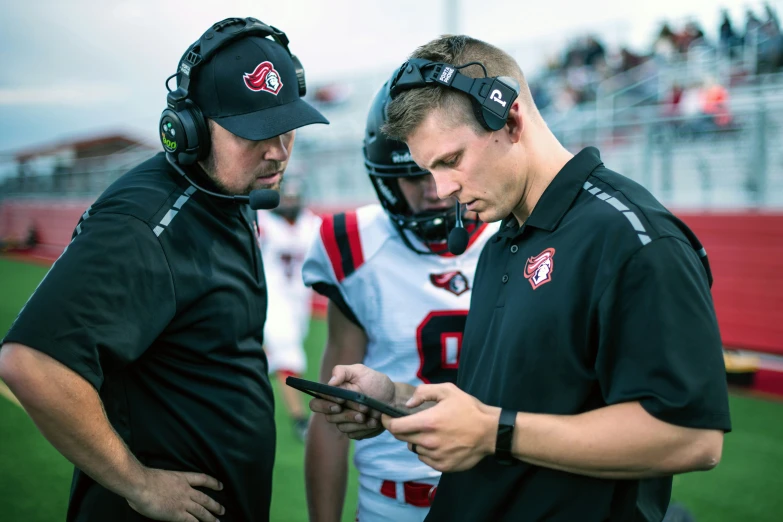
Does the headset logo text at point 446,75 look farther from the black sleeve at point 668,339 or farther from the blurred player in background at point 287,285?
the blurred player in background at point 287,285

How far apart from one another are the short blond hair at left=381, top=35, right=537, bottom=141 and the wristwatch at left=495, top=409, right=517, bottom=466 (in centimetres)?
65

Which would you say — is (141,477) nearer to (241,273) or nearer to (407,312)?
(241,273)

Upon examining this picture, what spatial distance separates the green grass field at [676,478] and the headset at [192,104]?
256 centimetres

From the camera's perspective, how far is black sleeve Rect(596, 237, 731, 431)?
1.22 meters

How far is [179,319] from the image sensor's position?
1.77m

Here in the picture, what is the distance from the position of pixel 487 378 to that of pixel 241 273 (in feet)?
2.73

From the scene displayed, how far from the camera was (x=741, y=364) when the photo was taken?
5562mm

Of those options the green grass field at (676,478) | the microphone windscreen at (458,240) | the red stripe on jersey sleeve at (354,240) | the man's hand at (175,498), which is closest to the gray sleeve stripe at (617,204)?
the microphone windscreen at (458,240)

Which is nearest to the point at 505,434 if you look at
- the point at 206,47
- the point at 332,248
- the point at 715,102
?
the point at 332,248

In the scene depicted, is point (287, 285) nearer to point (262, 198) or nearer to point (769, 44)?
point (262, 198)

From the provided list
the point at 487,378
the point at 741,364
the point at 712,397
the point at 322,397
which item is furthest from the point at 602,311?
the point at 741,364

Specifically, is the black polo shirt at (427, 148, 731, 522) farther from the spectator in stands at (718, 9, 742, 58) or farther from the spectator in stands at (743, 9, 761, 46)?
the spectator in stands at (718, 9, 742, 58)

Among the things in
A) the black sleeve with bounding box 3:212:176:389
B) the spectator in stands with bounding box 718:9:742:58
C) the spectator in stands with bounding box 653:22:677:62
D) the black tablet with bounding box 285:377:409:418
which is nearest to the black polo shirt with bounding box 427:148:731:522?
the black tablet with bounding box 285:377:409:418

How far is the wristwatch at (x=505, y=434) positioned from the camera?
135 cm
